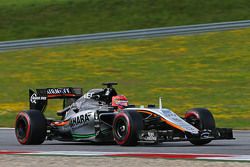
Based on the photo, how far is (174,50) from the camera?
1211 inches

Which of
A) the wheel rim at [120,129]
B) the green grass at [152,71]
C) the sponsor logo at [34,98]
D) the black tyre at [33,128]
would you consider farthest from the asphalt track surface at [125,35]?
the wheel rim at [120,129]

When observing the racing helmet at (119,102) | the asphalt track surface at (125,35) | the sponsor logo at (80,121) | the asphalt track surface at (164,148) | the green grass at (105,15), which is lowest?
the asphalt track surface at (164,148)

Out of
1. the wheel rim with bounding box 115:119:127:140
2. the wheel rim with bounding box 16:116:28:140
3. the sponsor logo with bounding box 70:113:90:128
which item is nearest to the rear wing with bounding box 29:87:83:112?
the wheel rim with bounding box 16:116:28:140

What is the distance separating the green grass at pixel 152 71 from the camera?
24.0m

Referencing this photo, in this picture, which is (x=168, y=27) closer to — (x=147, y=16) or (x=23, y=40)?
(x=147, y=16)

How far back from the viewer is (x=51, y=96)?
622 inches

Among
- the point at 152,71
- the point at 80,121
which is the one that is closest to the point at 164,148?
the point at 80,121

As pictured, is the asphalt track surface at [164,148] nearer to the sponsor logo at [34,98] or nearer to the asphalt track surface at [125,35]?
the sponsor logo at [34,98]

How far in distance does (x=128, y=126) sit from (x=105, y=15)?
23932 millimetres

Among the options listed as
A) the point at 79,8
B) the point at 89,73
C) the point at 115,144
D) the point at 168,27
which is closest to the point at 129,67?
the point at 89,73

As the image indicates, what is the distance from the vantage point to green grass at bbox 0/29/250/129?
24047 mm

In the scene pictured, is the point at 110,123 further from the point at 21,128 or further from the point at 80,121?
the point at 21,128

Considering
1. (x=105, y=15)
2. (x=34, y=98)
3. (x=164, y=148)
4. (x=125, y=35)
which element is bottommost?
(x=164, y=148)

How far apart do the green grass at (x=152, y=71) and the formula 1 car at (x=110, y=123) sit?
6.27 m
